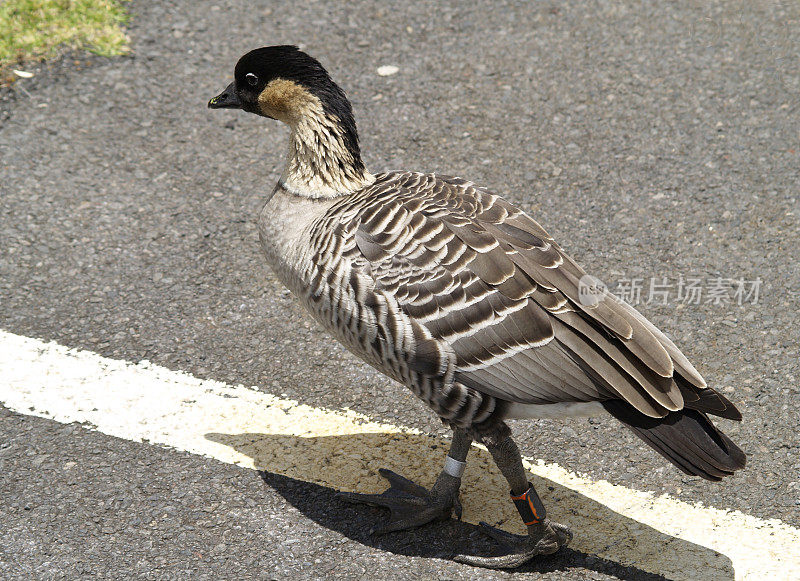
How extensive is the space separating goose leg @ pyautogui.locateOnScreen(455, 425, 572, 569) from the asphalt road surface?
75mm

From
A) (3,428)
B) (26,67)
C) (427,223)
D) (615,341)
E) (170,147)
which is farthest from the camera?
(26,67)

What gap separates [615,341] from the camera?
3586 mm

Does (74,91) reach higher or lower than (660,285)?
higher

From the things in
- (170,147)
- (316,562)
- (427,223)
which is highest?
(427,223)

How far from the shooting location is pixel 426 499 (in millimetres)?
4023

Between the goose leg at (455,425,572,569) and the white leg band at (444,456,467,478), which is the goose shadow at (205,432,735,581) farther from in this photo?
the white leg band at (444,456,467,478)

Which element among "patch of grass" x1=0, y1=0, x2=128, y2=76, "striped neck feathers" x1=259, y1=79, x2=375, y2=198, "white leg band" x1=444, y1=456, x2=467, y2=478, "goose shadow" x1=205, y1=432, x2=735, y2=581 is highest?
"striped neck feathers" x1=259, y1=79, x2=375, y2=198

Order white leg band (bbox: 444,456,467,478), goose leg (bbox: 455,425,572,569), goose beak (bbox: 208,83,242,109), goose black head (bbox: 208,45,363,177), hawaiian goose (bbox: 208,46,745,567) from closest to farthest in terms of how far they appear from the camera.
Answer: hawaiian goose (bbox: 208,46,745,567), goose leg (bbox: 455,425,572,569), white leg band (bbox: 444,456,467,478), goose black head (bbox: 208,45,363,177), goose beak (bbox: 208,83,242,109)

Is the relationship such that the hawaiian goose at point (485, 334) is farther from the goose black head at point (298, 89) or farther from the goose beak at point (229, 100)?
the goose beak at point (229, 100)

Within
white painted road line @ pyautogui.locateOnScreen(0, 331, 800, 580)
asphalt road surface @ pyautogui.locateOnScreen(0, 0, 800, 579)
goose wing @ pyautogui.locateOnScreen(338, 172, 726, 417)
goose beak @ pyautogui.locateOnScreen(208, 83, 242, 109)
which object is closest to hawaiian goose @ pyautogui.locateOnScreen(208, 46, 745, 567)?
goose wing @ pyautogui.locateOnScreen(338, 172, 726, 417)

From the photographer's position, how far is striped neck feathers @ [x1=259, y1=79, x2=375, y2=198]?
424 centimetres

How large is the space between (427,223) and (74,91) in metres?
3.72

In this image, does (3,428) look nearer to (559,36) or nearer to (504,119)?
(504,119)

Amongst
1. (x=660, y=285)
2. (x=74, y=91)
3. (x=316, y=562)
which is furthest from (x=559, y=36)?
(x=316, y=562)
